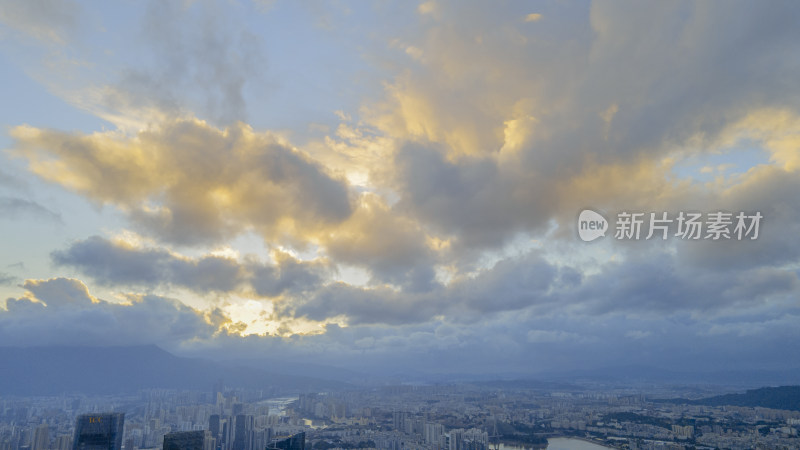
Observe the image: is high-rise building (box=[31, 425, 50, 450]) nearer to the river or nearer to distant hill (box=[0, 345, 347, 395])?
the river

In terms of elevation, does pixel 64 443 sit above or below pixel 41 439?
above

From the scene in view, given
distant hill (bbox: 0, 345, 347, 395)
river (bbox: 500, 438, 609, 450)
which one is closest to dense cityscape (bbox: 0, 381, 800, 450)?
river (bbox: 500, 438, 609, 450)

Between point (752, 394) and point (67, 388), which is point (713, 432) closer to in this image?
point (752, 394)

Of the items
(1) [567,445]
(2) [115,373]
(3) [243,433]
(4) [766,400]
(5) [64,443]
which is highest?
(5) [64,443]

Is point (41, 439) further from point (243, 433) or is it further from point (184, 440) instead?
point (184, 440)

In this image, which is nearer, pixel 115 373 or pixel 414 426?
pixel 414 426

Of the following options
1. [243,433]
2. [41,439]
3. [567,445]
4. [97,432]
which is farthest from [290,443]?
[567,445]

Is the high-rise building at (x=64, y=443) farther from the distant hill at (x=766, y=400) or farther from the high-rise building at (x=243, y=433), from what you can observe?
the distant hill at (x=766, y=400)
